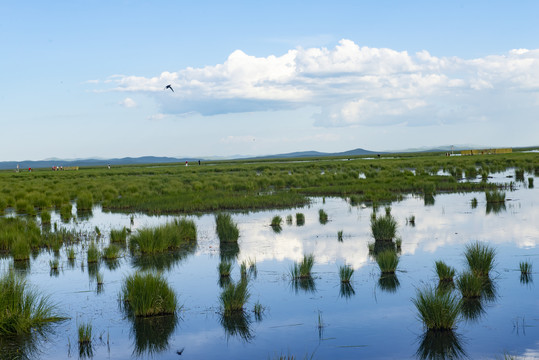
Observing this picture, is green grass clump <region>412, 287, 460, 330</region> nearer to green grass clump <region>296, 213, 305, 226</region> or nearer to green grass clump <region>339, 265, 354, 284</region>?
green grass clump <region>339, 265, 354, 284</region>

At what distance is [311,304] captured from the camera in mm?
10312

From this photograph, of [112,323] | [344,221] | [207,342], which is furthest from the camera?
[344,221]

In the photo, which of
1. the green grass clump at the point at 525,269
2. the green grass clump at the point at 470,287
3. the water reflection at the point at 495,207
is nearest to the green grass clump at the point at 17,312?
the green grass clump at the point at 470,287

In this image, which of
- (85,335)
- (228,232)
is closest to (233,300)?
(85,335)

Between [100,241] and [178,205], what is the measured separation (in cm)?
916

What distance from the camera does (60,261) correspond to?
1504cm

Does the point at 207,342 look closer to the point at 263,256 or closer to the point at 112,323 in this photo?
the point at 112,323

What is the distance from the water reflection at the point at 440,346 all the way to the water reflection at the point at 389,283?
2552 mm

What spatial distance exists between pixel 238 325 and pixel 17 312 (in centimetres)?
355

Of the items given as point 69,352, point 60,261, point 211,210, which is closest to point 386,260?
point 69,352

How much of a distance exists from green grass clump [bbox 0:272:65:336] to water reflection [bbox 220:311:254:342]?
290 cm

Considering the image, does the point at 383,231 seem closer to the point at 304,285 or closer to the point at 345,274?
the point at 345,274

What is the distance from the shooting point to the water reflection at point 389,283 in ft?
36.8

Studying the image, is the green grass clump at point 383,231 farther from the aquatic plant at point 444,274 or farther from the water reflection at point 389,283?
the aquatic plant at point 444,274
